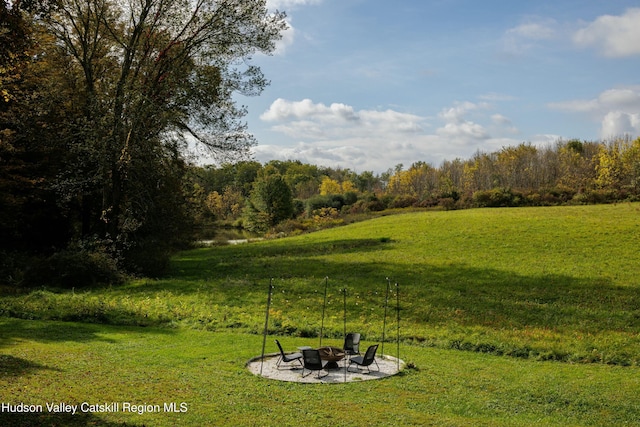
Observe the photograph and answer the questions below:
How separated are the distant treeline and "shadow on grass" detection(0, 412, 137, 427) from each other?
2528 cm

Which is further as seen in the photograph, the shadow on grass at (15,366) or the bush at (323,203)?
the bush at (323,203)

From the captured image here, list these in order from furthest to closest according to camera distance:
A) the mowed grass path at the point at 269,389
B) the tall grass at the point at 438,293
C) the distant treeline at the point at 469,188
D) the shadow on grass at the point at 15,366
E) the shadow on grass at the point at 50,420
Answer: the distant treeline at the point at 469,188 → the tall grass at the point at 438,293 → the shadow on grass at the point at 15,366 → the mowed grass path at the point at 269,389 → the shadow on grass at the point at 50,420

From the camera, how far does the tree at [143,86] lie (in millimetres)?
27969

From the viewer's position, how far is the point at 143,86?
2920cm

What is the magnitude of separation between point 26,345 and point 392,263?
77.6ft

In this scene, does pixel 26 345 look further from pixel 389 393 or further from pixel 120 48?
pixel 120 48

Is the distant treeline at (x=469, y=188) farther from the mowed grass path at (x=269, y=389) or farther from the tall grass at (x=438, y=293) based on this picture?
the mowed grass path at (x=269, y=389)

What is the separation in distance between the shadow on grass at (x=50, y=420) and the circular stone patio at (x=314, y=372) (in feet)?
16.2

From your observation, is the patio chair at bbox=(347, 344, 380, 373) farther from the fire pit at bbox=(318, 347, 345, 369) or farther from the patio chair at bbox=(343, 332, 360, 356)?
the patio chair at bbox=(343, 332, 360, 356)

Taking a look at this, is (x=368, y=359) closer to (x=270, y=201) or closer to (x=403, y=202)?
(x=403, y=202)

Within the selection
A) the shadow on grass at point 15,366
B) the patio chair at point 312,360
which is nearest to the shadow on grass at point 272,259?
the patio chair at point 312,360

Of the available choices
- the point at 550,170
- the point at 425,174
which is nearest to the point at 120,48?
the point at 550,170

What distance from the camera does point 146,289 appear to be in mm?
25812

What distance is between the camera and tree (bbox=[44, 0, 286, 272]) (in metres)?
28.0
